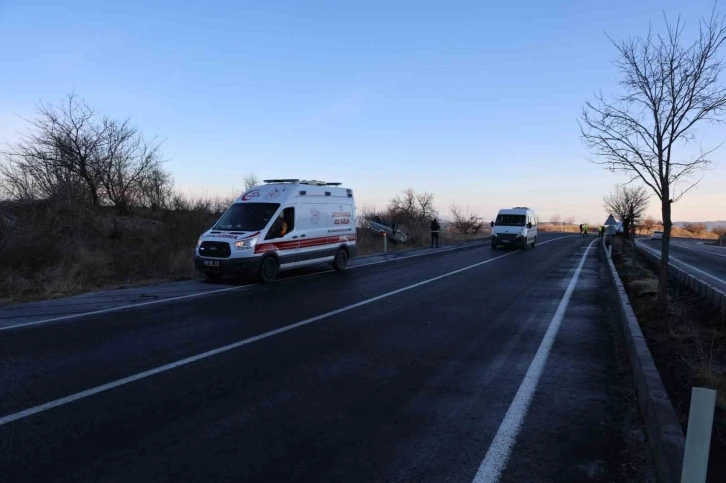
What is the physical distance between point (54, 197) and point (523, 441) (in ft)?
59.4

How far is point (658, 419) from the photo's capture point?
3.96 m

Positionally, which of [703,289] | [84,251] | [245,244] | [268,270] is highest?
[245,244]

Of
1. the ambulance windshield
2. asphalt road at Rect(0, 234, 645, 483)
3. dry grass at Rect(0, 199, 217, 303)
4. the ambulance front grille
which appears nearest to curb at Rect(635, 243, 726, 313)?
asphalt road at Rect(0, 234, 645, 483)

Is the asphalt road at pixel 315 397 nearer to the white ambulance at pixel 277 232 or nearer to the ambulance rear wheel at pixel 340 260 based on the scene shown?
the white ambulance at pixel 277 232

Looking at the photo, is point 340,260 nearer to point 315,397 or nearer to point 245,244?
point 245,244

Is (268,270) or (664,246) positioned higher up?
(664,246)

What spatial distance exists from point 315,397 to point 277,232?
375 inches

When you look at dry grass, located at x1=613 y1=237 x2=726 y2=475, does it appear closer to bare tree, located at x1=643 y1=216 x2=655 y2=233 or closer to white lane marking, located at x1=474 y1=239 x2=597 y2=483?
white lane marking, located at x1=474 y1=239 x2=597 y2=483

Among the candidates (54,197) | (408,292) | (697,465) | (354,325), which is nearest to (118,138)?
(54,197)

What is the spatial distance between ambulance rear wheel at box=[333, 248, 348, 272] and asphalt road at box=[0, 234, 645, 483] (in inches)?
291

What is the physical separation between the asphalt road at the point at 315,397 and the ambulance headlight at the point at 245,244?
376cm

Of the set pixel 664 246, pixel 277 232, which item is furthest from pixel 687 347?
pixel 277 232

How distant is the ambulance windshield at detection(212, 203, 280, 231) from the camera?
14.1 metres

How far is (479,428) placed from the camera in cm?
439
